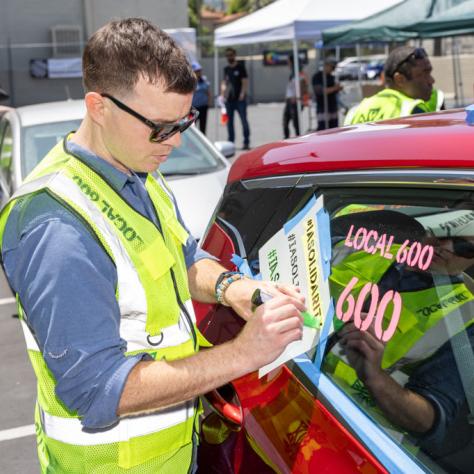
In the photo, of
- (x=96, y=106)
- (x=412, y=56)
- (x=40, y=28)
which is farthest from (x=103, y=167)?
(x=40, y=28)

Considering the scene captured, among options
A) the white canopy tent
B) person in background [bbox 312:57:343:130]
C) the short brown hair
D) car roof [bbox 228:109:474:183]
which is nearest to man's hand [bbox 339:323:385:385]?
car roof [bbox 228:109:474:183]

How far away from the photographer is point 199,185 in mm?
6051

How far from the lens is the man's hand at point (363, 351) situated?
163 cm

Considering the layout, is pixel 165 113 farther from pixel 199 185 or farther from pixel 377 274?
pixel 199 185

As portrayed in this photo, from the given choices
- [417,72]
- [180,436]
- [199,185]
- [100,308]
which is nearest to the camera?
[100,308]

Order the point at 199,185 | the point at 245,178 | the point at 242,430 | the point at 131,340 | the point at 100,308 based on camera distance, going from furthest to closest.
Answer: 1. the point at 199,185
2. the point at 245,178
3. the point at 242,430
4. the point at 131,340
5. the point at 100,308

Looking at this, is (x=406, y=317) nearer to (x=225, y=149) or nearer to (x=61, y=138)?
(x=61, y=138)

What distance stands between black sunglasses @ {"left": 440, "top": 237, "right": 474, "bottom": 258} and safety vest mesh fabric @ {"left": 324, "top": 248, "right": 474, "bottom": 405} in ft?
0.19

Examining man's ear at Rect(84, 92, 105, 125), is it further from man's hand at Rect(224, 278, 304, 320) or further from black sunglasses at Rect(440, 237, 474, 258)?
black sunglasses at Rect(440, 237, 474, 258)

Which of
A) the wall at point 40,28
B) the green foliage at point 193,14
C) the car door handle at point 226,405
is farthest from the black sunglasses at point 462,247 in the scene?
the green foliage at point 193,14

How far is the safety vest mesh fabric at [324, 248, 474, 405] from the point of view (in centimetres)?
159

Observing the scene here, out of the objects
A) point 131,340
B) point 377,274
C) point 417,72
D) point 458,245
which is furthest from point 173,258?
point 417,72

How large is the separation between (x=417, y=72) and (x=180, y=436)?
14.7 ft

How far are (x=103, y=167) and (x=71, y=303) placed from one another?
298 mm
